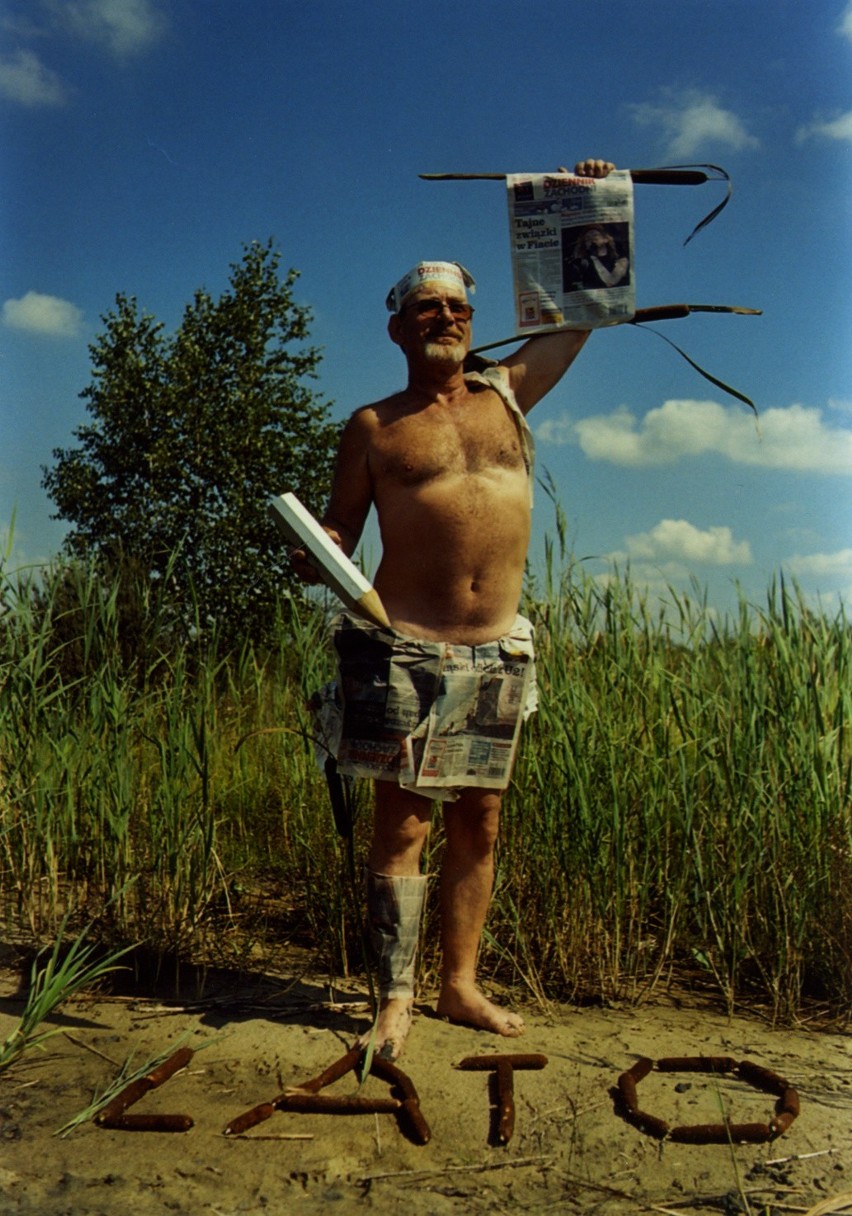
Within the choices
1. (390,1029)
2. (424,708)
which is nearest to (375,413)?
(424,708)

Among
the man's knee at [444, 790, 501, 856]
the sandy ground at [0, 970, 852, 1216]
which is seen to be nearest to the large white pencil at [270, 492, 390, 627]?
the man's knee at [444, 790, 501, 856]

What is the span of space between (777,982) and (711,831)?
1.65 ft

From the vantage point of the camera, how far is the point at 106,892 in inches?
141

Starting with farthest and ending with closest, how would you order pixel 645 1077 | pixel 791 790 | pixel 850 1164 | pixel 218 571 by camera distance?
pixel 218 571 → pixel 791 790 → pixel 645 1077 → pixel 850 1164

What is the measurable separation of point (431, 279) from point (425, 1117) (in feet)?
7.27

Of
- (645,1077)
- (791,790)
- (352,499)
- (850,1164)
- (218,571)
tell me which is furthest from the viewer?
(218,571)

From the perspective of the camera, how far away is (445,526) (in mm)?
2938

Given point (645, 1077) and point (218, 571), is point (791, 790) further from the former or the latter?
point (218, 571)

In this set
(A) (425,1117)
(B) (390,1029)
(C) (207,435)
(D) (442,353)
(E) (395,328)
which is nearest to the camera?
(A) (425,1117)

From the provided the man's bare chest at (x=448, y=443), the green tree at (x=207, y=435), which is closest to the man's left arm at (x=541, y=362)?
the man's bare chest at (x=448, y=443)

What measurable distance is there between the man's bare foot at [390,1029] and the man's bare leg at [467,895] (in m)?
0.19

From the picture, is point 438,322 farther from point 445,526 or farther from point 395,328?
point 445,526

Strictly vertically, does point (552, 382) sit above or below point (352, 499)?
above

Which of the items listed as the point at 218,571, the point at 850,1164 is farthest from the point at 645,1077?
the point at 218,571
